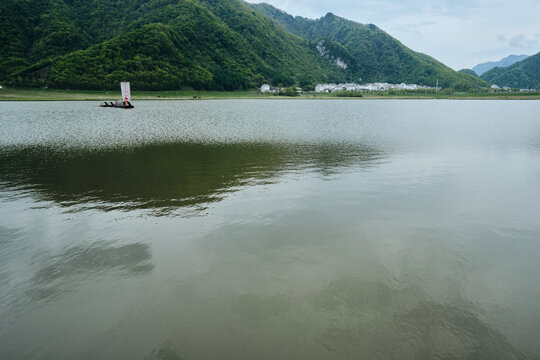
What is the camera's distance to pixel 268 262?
11.3 m

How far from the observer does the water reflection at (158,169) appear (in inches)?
726

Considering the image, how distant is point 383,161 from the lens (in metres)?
28.6

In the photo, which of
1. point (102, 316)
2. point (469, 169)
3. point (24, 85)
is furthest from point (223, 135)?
point (24, 85)

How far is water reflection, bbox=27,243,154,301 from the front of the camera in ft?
32.2

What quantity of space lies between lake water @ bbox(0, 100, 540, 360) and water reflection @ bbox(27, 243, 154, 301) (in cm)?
7

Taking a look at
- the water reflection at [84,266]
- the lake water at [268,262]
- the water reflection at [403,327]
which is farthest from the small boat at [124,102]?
the water reflection at [403,327]

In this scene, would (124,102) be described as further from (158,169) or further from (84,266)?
(84,266)

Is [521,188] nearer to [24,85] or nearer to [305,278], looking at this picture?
[305,278]

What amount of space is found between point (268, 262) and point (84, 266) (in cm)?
689

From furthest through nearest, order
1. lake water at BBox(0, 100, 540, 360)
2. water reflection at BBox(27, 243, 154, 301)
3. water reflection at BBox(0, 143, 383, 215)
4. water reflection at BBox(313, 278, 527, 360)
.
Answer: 1. water reflection at BBox(0, 143, 383, 215)
2. water reflection at BBox(27, 243, 154, 301)
3. lake water at BBox(0, 100, 540, 360)
4. water reflection at BBox(313, 278, 527, 360)

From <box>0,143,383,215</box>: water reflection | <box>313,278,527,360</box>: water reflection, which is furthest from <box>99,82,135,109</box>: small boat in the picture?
<box>313,278,527,360</box>: water reflection

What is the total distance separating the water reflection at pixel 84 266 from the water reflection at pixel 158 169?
13.7 ft

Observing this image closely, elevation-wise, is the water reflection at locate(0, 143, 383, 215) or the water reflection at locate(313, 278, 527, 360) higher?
the water reflection at locate(0, 143, 383, 215)

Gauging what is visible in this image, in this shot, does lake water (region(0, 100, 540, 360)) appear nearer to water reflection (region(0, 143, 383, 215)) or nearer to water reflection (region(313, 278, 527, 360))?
water reflection (region(313, 278, 527, 360))
